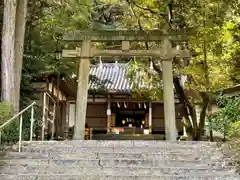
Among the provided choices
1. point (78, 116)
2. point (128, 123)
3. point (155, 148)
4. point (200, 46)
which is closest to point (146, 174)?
point (155, 148)

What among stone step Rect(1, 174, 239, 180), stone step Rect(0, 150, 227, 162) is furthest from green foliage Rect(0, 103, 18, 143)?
stone step Rect(1, 174, 239, 180)

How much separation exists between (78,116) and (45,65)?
460 centimetres

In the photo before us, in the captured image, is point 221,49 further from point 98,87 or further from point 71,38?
point 98,87

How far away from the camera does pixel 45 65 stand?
15836 mm

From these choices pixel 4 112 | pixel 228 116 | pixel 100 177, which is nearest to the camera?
pixel 100 177

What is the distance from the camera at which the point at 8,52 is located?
11.4m

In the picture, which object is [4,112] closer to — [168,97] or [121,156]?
[121,156]

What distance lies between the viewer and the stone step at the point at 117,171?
280 inches

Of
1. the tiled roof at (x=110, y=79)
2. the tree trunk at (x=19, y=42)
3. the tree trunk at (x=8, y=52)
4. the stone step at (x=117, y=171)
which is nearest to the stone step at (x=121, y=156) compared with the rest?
the stone step at (x=117, y=171)

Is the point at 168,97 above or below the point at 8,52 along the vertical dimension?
below

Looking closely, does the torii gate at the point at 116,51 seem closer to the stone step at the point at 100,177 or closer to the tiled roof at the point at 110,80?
the stone step at the point at 100,177

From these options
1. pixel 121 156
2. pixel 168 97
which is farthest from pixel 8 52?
→ pixel 121 156

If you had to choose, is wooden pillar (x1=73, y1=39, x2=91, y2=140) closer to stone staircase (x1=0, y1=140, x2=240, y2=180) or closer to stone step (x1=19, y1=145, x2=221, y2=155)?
stone staircase (x1=0, y1=140, x2=240, y2=180)

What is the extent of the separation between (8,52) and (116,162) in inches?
210
